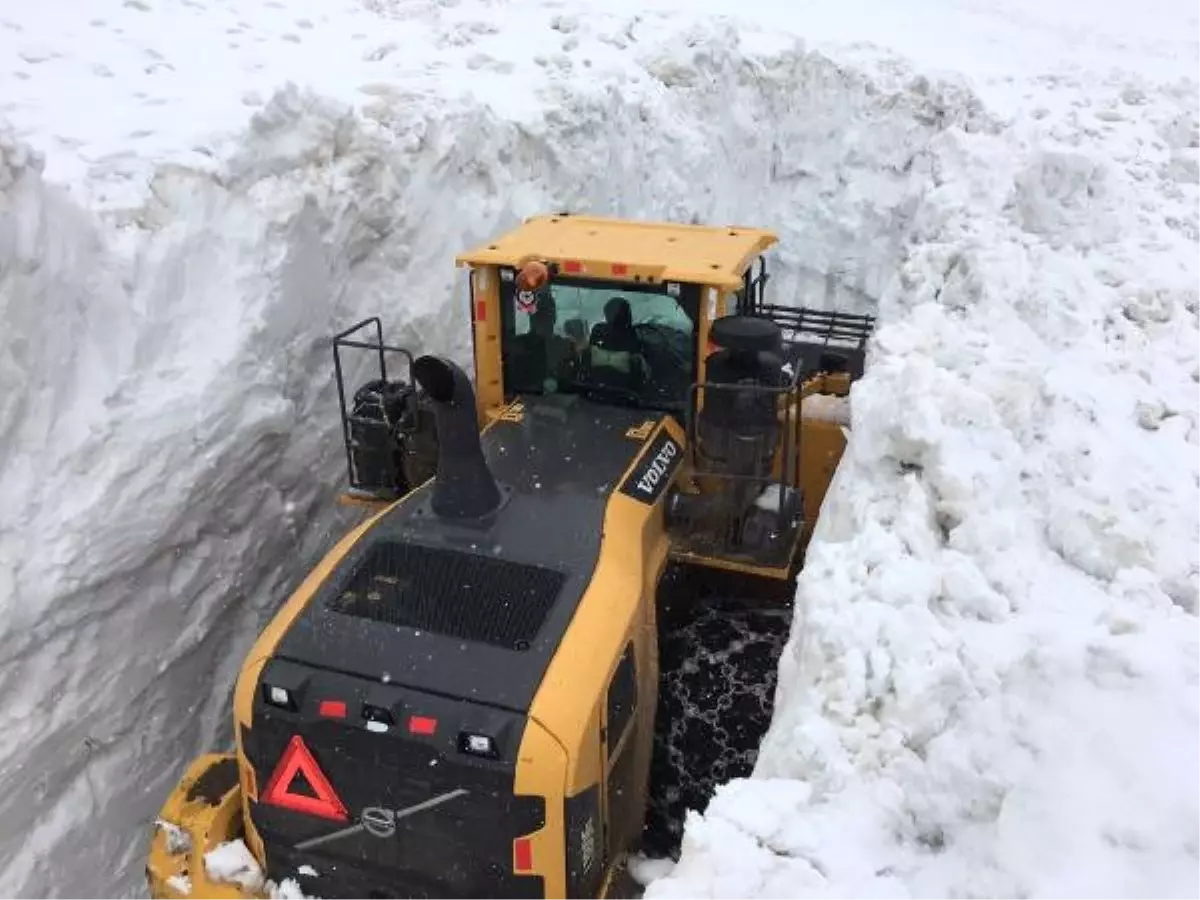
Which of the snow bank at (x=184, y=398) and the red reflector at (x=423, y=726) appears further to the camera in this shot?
the snow bank at (x=184, y=398)

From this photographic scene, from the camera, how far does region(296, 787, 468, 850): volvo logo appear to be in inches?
162

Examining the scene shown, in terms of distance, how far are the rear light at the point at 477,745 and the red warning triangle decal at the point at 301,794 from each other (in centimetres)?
66

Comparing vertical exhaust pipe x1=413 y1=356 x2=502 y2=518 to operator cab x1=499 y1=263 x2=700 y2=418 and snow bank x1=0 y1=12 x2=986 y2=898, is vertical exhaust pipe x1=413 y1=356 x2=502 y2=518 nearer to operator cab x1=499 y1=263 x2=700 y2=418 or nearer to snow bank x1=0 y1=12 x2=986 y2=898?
operator cab x1=499 y1=263 x2=700 y2=418

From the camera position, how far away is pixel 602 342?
19.5 feet

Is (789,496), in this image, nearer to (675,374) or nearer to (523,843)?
(675,374)

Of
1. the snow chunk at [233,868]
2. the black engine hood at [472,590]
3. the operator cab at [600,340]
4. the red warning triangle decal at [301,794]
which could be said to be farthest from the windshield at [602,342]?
the snow chunk at [233,868]

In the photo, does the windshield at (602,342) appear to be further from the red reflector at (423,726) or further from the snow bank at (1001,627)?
the red reflector at (423,726)

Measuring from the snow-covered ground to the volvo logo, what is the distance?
4.68ft

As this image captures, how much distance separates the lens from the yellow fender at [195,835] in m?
4.54

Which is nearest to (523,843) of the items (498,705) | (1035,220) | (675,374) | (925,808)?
(498,705)

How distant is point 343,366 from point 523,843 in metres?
4.27

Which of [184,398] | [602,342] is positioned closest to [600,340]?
[602,342]

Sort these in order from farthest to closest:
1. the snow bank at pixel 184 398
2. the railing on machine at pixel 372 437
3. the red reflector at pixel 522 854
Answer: the railing on machine at pixel 372 437
the snow bank at pixel 184 398
the red reflector at pixel 522 854

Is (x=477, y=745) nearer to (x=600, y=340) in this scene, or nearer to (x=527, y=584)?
(x=527, y=584)
